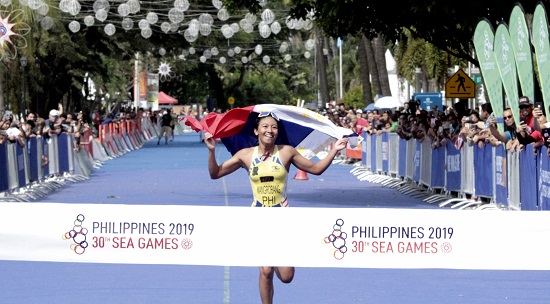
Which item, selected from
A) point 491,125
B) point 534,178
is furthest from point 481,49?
point 534,178

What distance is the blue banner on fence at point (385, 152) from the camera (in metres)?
31.7

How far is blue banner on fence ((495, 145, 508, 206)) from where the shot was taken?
18984 mm

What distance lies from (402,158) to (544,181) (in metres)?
12.8

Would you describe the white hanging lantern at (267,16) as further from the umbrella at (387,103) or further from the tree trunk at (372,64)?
the tree trunk at (372,64)

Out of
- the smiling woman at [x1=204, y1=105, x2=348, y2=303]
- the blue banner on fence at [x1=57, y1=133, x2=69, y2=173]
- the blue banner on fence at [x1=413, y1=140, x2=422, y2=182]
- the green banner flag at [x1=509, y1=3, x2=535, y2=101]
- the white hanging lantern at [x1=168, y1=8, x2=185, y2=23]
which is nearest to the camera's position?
the smiling woman at [x1=204, y1=105, x2=348, y2=303]

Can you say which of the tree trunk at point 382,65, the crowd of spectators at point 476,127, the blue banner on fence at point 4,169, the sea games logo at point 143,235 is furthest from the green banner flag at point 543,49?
the tree trunk at point 382,65

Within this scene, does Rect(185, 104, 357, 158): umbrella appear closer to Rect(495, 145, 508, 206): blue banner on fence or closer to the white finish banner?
the white finish banner

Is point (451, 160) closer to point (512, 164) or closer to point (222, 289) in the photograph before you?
point (512, 164)

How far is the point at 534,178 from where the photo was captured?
1716 cm

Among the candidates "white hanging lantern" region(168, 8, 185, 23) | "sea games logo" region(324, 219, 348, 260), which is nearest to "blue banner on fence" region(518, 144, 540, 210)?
"sea games logo" region(324, 219, 348, 260)

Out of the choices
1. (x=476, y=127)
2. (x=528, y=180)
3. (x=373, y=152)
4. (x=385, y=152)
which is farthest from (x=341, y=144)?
(x=373, y=152)

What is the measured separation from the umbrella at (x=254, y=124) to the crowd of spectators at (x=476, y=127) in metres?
5.49

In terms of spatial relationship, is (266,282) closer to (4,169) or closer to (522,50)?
(522,50)

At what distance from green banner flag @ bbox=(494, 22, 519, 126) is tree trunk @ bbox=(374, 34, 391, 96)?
27698 millimetres
